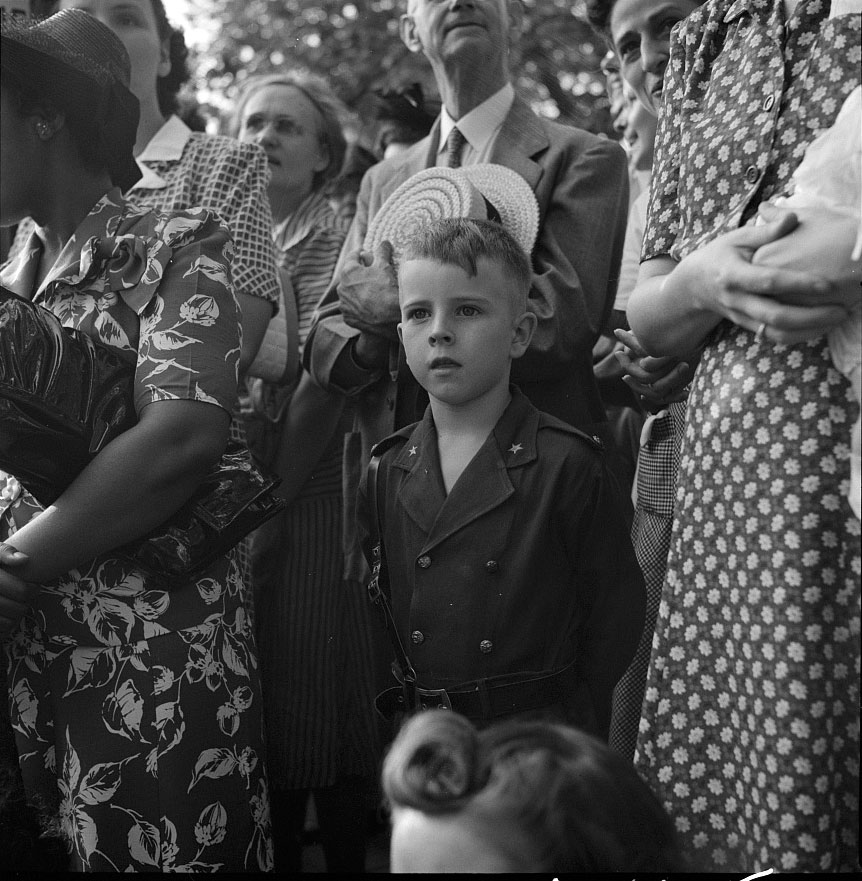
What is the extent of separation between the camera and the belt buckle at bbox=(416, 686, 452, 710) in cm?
222

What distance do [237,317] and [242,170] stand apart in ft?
3.20

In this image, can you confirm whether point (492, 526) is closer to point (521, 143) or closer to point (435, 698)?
point (435, 698)

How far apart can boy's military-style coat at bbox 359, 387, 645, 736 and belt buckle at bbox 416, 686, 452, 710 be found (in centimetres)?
2

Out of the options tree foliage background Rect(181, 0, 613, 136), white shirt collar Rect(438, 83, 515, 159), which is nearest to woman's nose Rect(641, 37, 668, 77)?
white shirt collar Rect(438, 83, 515, 159)

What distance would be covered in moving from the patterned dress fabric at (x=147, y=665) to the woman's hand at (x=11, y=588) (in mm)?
110

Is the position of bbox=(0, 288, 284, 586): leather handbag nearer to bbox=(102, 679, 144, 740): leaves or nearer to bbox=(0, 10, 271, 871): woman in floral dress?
bbox=(0, 10, 271, 871): woman in floral dress

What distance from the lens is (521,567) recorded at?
7.30 feet

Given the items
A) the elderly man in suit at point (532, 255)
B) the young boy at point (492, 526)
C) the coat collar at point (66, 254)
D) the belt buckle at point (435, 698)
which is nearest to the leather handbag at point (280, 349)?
the elderly man in suit at point (532, 255)

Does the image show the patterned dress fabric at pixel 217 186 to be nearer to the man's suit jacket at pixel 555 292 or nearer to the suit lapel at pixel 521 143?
the man's suit jacket at pixel 555 292

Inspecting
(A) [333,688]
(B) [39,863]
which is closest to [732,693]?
(B) [39,863]

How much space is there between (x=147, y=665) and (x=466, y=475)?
73 cm

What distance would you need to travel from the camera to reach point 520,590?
7.29ft

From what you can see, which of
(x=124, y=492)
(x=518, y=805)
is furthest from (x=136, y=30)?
(x=518, y=805)

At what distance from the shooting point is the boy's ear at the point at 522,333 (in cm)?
247
